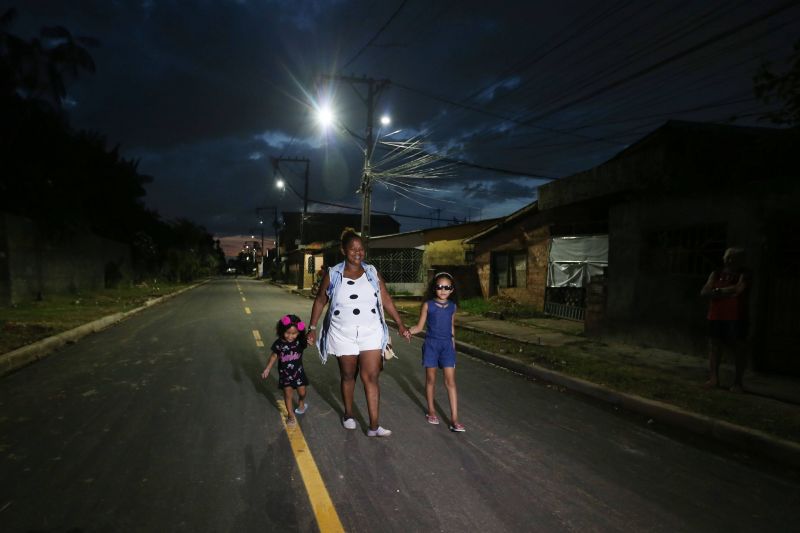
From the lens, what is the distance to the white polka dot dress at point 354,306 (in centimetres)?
427

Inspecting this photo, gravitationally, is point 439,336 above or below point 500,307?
above

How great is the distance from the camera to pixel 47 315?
12867mm

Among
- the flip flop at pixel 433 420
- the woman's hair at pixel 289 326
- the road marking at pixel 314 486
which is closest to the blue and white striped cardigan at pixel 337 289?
the woman's hair at pixel 289 326

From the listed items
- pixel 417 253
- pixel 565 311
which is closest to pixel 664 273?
pixel 565 311

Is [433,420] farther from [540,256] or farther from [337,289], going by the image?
[540,256]

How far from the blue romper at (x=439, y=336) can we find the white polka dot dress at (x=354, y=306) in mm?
659

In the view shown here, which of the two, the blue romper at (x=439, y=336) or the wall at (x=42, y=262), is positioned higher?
the wall at (x=42, y=262)

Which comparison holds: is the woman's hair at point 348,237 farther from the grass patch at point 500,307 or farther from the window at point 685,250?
the grass patch at point 500,307

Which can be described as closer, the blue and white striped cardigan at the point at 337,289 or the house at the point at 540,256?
the blue and white striped cardigan at the point at 337,289

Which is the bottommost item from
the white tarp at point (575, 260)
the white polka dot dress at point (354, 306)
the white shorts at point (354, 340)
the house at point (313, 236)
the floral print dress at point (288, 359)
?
the floral print dress at point (288, 359)

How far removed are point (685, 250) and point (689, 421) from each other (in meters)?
4.69

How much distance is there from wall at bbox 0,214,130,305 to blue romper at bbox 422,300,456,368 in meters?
15.7

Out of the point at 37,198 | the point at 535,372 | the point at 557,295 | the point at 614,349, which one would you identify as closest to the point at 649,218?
the point at 614,349

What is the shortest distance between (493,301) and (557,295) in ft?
10.5
